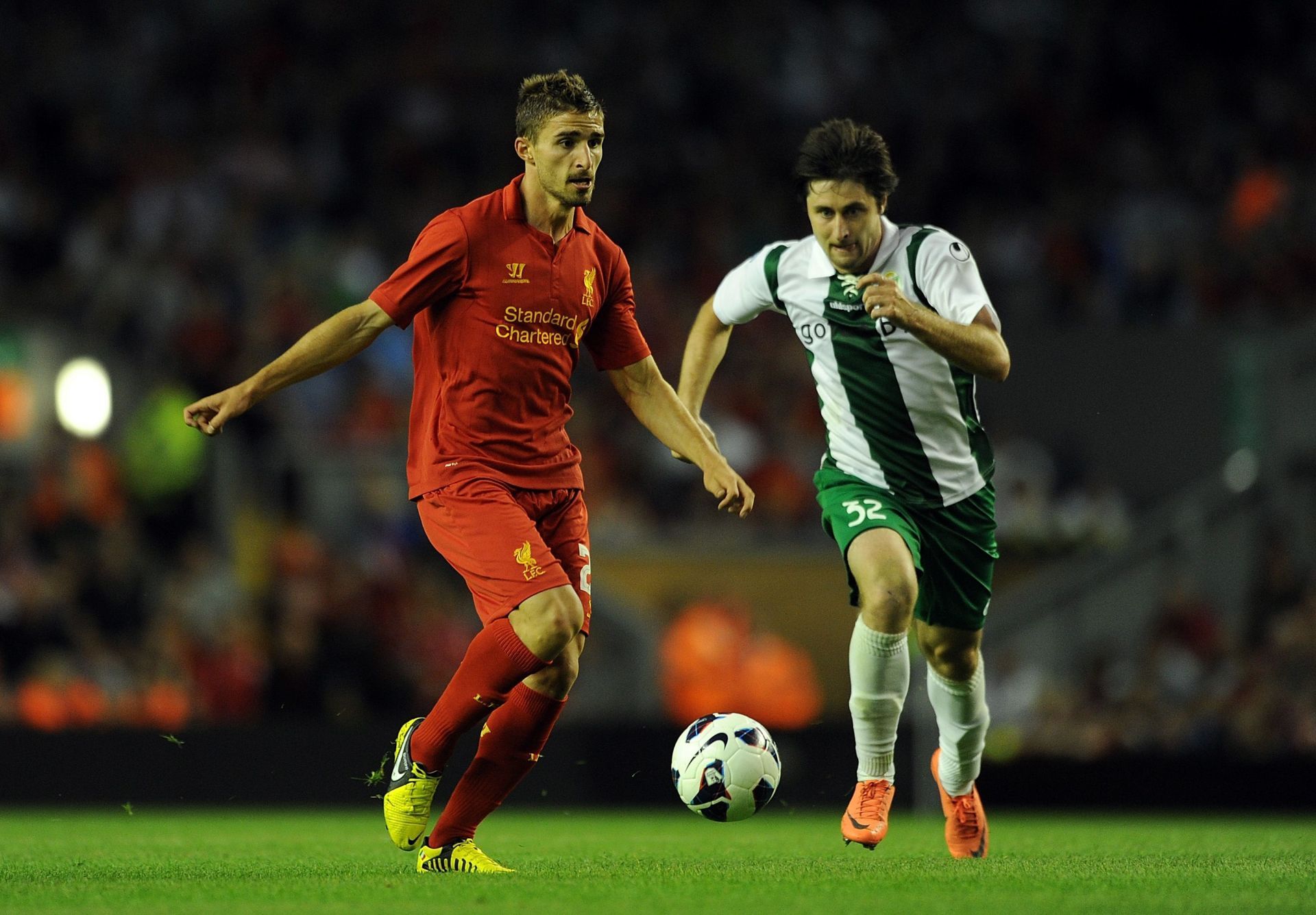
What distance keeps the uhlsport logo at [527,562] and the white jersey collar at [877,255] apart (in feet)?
5.47

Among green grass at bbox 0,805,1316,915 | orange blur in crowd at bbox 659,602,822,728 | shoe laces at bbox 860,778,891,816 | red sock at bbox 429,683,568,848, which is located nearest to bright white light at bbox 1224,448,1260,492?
orange blur in crowd at bbox 659,602,822,728

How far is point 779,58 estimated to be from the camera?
19.3 m

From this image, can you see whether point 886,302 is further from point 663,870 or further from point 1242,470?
point 1242,470

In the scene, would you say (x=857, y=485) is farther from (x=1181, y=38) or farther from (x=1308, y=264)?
(x=1181, y=38)

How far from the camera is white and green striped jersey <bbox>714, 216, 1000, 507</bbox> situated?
23.4 ft

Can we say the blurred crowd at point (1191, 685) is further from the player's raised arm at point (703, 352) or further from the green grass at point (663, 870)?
the player's raised arm at point (703, 352)

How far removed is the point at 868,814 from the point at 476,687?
5.11ft

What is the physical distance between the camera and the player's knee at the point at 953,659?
291 inches

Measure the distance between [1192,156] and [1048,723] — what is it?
7138 millimetres

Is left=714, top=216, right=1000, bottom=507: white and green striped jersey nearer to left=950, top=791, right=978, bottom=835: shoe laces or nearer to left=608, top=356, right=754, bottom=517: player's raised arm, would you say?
left=608, top=356, right=754, bottom=517: player's raised arm

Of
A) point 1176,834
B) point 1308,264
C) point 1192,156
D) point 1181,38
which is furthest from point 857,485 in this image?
point 1181,38

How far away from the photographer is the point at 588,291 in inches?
265

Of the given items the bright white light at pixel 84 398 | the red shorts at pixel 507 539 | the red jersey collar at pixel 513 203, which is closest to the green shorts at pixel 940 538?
the red shorts at pixel 507 539

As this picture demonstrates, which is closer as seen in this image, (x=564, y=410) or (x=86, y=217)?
(x=564, y=410)
